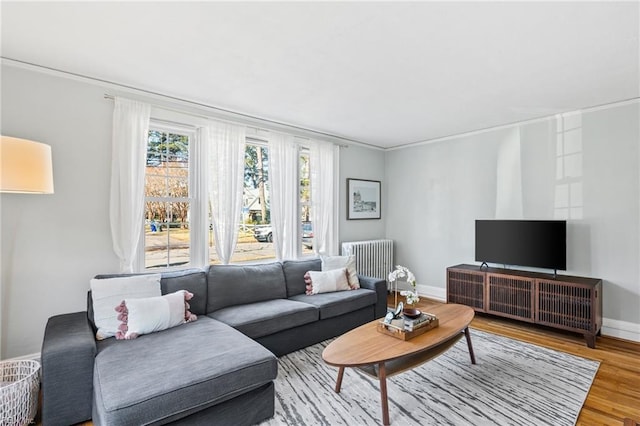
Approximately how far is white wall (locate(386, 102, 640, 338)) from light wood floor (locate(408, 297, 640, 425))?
1.63ft

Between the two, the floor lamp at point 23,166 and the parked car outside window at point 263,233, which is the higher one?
the floor lamp at point 23,166

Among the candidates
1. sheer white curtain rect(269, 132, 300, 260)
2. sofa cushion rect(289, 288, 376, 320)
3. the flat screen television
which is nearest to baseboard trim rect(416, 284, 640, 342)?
the flat screen television

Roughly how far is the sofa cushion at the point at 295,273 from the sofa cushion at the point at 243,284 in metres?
0.08

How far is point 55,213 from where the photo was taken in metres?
2.75

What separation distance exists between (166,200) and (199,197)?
34cm

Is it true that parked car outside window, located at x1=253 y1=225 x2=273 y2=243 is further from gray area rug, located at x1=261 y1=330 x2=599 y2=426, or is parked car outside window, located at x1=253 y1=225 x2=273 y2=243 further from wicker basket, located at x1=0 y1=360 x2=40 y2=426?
wicker basket, located at x1=0 y1=360 x2=40 y2=426

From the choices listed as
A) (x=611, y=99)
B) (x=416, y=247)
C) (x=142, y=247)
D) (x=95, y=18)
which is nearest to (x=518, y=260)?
(x=416, y=247)

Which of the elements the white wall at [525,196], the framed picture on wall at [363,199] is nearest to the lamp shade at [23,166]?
the framed picture on wall at [363,199]

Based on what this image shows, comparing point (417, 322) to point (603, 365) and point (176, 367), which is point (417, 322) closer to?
point (176, 367)

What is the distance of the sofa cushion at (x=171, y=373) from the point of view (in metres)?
1.66

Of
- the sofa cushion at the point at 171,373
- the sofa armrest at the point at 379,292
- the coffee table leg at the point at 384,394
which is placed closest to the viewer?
the sofa cushion at the point at 171,373

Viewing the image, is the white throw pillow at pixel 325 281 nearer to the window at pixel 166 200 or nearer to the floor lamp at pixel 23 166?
the window at pixel 166 200

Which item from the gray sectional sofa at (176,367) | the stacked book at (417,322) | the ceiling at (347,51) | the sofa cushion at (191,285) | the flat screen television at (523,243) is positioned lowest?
the gray sectional sofa at (176,367)

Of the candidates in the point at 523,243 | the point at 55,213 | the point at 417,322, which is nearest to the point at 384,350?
the point at 417,322
